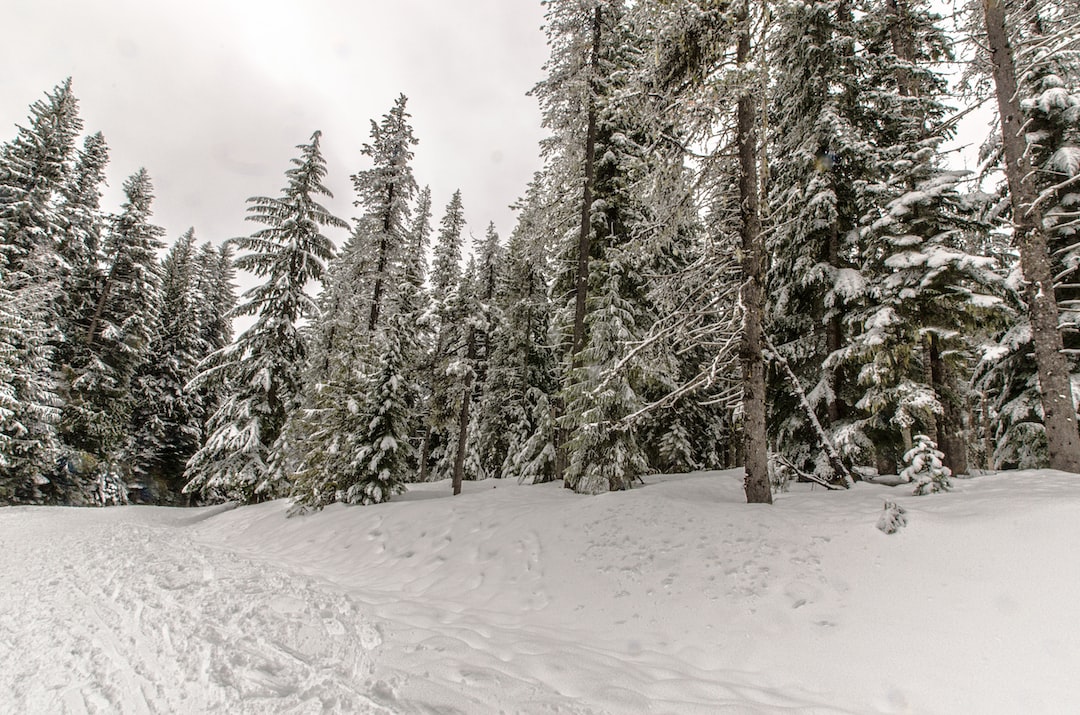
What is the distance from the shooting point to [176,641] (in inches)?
163

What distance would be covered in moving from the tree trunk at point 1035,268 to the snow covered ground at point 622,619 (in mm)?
930

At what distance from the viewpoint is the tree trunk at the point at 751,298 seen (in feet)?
26.9

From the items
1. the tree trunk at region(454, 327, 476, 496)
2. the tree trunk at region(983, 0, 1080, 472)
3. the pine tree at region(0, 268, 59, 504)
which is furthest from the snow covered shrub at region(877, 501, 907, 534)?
the pine tree at region(0, 268, 59, 504)

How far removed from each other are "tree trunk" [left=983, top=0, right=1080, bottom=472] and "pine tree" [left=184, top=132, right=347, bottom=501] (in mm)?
21638

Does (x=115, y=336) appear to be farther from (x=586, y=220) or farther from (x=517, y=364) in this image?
(x=586, y=220)

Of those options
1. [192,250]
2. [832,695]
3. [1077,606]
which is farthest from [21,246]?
[1077,606]

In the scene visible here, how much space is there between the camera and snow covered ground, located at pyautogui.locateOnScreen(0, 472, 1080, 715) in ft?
11.7

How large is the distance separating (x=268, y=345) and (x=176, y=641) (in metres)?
18.0

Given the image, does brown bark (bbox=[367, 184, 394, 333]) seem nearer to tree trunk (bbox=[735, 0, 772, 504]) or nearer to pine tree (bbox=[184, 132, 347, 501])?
pine tree (bbox=[184, 132, 347, 501])

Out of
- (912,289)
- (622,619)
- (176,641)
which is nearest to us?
(176,641)

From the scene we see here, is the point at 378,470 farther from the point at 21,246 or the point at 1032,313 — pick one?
the point at 21,246

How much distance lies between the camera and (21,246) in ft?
66.7

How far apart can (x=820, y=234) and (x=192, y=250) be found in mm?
42988

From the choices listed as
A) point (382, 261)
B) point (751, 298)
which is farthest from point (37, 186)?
point (751, 298)
